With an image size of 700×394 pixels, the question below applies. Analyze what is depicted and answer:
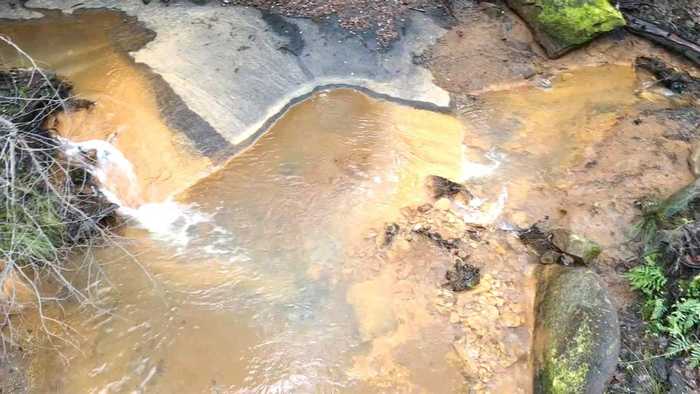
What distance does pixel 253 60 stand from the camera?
20.5ft

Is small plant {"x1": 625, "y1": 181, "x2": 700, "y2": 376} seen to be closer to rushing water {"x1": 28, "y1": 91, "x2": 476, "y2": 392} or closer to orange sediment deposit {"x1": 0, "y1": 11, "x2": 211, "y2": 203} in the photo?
rushing water {"x1": 28, "y1": 91, "x2": 476, "y2": 392}

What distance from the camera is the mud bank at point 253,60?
5.90 m

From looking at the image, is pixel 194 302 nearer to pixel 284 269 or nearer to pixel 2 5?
pixel 284 269

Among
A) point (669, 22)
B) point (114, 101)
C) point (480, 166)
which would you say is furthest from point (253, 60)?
point (669, 22)

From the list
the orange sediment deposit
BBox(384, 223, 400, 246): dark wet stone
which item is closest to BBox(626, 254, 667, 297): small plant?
BBox(384, 223, 400, 246): dark wet stone

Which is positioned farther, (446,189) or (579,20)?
(579,20)

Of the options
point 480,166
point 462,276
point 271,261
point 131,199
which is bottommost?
point 462,276

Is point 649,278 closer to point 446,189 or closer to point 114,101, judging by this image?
point 446,189

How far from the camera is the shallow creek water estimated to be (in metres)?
4.40

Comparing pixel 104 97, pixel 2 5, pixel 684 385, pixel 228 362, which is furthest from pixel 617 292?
pixel 2 5

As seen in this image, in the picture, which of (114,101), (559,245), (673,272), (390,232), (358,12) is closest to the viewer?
(673,272)

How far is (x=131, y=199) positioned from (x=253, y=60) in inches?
82.9

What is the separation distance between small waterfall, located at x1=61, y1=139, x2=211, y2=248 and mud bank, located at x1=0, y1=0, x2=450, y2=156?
93 cm

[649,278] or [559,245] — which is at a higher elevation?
[649,278]
